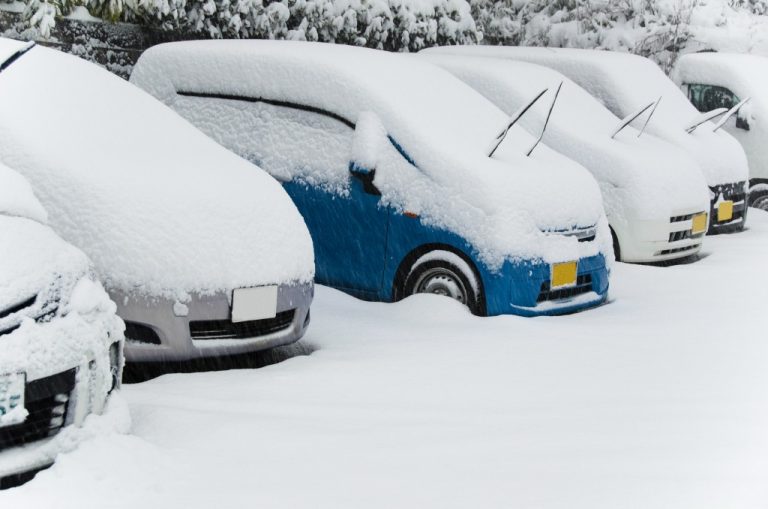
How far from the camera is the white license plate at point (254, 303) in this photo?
4739mm

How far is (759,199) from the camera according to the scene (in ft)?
39.2

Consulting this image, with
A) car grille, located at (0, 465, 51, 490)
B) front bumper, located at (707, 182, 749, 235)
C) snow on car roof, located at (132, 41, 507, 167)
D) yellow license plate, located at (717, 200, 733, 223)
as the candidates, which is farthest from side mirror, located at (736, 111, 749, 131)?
car grille, located at (0, 465, 51, 490)

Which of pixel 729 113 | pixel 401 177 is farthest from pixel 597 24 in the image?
pixel 401 177

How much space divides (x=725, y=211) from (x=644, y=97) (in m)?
1.36

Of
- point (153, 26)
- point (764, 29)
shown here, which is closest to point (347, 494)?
point (153, 26)

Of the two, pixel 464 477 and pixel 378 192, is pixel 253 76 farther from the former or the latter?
pixel 464 477

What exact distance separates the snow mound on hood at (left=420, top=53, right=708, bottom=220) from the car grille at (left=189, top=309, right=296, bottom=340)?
390 centimetres

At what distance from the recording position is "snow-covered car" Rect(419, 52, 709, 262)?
8.08 meters

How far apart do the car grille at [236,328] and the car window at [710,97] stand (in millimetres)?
8596

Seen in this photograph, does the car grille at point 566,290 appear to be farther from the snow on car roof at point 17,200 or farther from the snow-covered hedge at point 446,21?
the snow-covered hedge at point 446,21

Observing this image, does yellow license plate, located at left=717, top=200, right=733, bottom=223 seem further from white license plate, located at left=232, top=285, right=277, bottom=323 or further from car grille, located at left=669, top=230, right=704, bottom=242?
white license plate, located at left=232, top=285, right=277, bottom=323

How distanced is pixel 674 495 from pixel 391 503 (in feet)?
3.16

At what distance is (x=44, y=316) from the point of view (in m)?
3.29

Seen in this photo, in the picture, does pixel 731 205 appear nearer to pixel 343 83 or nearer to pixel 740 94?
pixel 740 94
